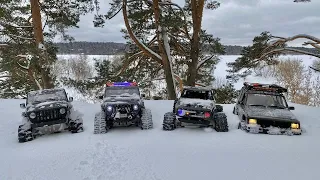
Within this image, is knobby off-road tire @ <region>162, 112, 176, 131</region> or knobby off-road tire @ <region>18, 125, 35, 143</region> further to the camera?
knobby off-road tire @ <region>162, 112, 176, 131</region>

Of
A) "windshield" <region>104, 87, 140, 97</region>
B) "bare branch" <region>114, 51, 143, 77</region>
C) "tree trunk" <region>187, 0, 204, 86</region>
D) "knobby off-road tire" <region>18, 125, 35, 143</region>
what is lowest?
"knobby off-road tire" <region>18, 125, 35, 143</region>

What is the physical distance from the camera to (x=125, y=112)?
33.9ft

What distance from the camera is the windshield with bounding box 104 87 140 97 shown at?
11583mm

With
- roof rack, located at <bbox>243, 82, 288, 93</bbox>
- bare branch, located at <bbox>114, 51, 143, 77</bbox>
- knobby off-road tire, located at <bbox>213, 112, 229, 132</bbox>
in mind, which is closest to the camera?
knobby off-road tire, located at <bbox>213, 112, 229, 132</bbox>

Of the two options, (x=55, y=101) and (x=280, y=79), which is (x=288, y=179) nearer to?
(x=55, y=101)

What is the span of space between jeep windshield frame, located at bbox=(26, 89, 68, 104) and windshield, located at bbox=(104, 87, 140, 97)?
1.68 meters

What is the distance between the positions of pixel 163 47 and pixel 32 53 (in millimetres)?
7829

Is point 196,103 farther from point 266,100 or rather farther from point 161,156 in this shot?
point 161,156

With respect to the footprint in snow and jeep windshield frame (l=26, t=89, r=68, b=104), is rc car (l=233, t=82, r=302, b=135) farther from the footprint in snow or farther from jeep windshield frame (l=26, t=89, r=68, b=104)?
jeep windshield frame (l=26, t=89, r=68, b=104)

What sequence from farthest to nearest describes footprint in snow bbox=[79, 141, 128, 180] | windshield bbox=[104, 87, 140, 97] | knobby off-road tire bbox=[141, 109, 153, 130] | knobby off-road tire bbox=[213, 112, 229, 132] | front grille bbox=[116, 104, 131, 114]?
windshield bbox=[104, 87, 140, 97] → knobby off-road tire bbox=[141, 109, 153, 130] → front grille bbox=[116, 104, 131, 114] → knobby off-road tire bbox=[213, 112, 229, 132] → footprint in snow bbox=[79, 141, 128, 180]

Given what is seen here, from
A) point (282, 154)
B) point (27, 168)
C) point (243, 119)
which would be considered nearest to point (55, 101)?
point (27, 168)

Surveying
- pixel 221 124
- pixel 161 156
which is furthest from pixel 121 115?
pixel 221 124

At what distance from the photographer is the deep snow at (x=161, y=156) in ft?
22.1

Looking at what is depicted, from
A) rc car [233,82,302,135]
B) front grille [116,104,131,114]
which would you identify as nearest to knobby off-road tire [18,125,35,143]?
front grille [116,104,131,114]
